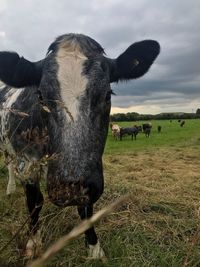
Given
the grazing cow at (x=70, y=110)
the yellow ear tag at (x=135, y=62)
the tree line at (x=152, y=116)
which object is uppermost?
the yellow ear tag at (x=135, y=62)

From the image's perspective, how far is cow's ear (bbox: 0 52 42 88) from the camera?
14.6 feet

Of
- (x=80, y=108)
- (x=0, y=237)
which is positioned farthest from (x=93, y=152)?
(x=0, y=237)

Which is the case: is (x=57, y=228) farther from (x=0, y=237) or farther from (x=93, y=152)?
(x=93, y=152)

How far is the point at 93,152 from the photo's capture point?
133 inches

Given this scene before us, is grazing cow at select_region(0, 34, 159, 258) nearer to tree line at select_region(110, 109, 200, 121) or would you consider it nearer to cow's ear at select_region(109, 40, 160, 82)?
cow's ear at select_region(109, 40, 160, 82)

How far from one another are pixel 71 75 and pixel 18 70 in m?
1.03

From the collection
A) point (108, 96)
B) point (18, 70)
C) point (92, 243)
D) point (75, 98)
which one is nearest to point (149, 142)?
point (92, 243)

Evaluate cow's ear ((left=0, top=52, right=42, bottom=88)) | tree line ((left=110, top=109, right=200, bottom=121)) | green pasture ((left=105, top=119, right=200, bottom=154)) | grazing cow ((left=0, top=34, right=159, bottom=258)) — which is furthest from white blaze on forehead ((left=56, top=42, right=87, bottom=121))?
tree line ((left=110, top=109, right=200, bottom=121))

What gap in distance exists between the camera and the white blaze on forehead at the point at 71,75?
3.53 meters

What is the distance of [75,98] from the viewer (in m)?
3.55

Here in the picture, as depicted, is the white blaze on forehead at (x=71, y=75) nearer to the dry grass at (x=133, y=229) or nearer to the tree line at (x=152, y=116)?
the dry grass at (x=133, y=229)

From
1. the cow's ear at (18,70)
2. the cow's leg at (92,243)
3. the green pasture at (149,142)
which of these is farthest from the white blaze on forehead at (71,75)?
the green pasture at (149,142)

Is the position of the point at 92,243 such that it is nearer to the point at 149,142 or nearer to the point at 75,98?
the point at 75,98

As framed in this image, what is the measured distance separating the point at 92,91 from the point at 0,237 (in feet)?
6.91
